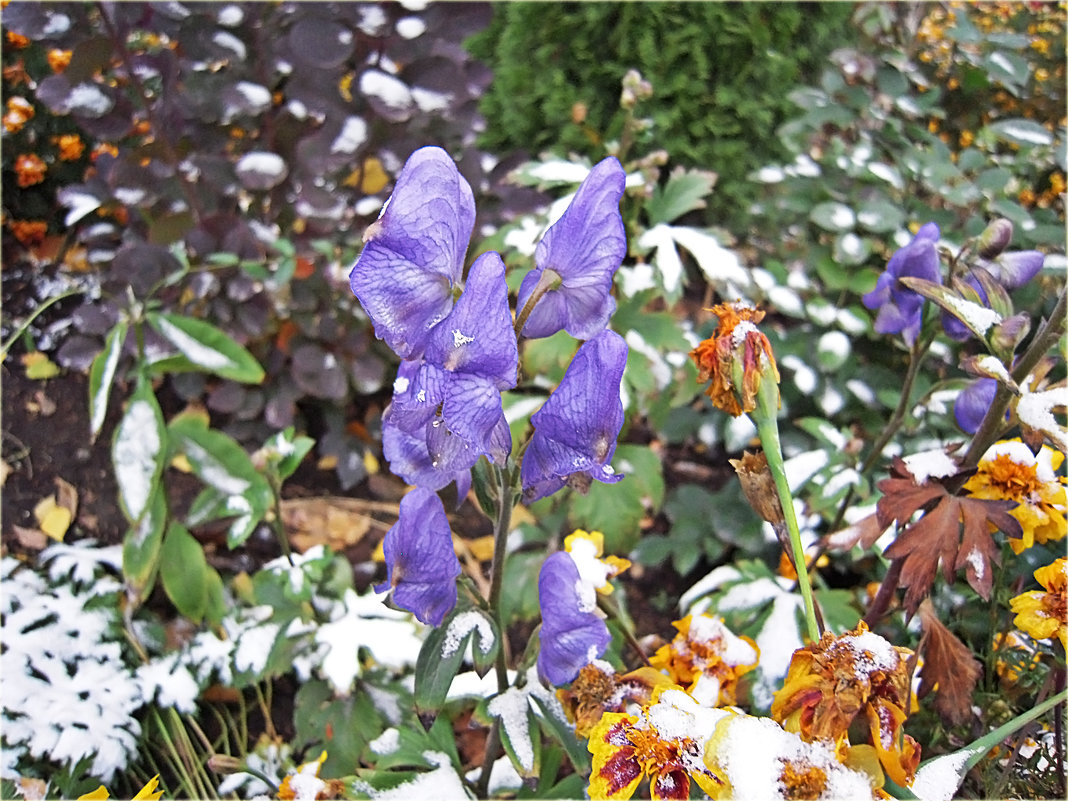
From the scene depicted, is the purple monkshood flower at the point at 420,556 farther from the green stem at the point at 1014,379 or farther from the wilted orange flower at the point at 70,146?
the wilted orange flower at the point at 70,146

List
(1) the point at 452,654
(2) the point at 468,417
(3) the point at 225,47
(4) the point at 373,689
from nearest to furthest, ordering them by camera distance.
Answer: (2) the point at 468,417 < (1) the point at 452,654 < (4) the point at 373,689 < (3) the point at 225,47

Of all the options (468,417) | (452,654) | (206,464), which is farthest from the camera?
(206,464)

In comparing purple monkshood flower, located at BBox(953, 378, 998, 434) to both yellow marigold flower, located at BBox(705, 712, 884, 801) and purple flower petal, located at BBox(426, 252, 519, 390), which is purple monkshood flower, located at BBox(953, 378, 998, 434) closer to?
yellow marigold flower, located at BBox(705, 712, 884, 801)

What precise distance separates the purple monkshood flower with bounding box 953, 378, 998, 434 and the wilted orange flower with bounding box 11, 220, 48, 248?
8.41 ft

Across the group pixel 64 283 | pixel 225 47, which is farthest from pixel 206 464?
pixel 64 283

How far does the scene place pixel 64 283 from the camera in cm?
235

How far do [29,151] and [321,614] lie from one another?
1877mm

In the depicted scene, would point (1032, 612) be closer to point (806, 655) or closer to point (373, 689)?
point (806, 655)

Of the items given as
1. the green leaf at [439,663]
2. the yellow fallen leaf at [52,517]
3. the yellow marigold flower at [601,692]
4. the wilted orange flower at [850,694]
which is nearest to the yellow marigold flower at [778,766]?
the wilted orange flower at [850,694]

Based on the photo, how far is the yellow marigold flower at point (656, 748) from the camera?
0.71m

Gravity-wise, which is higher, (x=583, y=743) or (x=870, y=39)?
(x=870, y=39)

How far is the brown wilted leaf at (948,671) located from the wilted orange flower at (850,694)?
0.24 metres

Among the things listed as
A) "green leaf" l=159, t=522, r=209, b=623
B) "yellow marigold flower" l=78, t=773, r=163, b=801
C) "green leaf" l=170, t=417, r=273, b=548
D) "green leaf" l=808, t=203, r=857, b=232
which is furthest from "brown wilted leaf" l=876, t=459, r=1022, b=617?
"green leaf" l=159, t=522, r=209, b=623

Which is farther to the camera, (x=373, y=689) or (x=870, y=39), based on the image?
(x=870, y=39)
